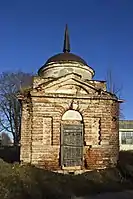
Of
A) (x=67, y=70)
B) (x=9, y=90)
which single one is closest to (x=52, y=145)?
(x=67, y=70)

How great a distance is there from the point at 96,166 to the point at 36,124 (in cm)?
369

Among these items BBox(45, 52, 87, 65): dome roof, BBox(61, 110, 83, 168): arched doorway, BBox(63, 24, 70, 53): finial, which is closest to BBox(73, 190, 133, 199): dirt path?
BBox(61, 110, 83, 168): arched doorway

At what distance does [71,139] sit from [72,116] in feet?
3.85

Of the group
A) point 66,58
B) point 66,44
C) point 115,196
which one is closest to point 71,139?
point 115,196

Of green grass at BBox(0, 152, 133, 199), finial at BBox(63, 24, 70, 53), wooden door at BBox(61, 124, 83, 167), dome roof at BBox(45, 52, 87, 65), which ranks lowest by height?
green grass at BBox(0, 152, 133, 199)

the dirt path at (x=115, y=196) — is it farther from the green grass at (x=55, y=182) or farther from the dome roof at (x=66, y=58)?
the dome roof at (x=66, y=58)

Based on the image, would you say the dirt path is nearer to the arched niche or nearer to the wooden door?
the wooden door

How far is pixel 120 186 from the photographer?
39.3 feet

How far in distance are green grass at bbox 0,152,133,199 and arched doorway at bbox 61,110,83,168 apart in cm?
93

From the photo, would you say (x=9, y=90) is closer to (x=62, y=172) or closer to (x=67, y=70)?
(x=67, y=70)

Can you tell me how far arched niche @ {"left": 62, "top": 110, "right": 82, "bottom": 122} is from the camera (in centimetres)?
1359

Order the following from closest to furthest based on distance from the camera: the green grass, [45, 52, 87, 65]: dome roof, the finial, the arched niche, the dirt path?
the green grass < the dirt path < the arched niche < [45, 52, 87, 65]: dome roof < the finial

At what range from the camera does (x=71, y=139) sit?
44.1ft

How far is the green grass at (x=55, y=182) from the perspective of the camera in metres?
9.35
